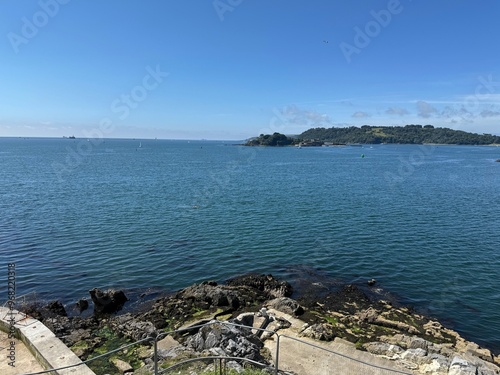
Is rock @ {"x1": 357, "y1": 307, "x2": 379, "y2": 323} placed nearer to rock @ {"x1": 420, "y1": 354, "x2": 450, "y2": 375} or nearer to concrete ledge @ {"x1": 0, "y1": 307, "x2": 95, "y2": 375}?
rock @ {"x1": 420, "y1": 354, "x2": 450, "y2": 375}

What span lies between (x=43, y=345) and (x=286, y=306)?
1279 centimetres

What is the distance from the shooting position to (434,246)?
108 ft

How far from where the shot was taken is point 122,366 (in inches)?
601

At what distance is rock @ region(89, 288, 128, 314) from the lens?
2200cm

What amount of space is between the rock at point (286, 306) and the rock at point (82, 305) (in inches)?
434

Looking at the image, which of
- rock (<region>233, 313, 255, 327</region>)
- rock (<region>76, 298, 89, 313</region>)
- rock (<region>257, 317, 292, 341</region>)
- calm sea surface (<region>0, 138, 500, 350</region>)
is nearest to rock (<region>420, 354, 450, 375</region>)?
calm sea surface (<region>0, 138, 500, 350</region>)

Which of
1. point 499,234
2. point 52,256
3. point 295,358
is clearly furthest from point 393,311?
point 52,256

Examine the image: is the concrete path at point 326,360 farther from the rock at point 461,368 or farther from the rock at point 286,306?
the rock at point 286,306

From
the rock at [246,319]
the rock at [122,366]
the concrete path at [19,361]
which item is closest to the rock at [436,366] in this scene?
the rock at [246,319]

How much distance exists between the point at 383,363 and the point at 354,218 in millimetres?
28116

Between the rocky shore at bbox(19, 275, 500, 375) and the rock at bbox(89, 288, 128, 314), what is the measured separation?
0.19 feet

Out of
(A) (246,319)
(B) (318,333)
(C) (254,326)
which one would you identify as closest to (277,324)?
(C) (254,326)

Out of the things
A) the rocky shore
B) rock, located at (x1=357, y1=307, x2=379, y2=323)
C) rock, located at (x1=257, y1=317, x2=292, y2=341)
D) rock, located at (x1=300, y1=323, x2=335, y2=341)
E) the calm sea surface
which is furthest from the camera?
A: the calm sea surface

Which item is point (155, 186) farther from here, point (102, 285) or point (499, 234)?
point (499, 234)
